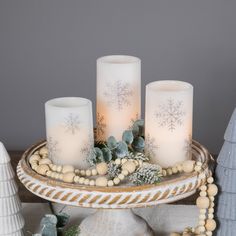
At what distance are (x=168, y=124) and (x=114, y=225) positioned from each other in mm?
241

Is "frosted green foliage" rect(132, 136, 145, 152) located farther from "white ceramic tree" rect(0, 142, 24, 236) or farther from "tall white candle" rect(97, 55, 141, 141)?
"white ceramic tree" rect(0, 142, 24, 236)

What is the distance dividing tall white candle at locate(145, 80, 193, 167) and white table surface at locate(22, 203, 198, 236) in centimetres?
24

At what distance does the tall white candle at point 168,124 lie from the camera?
1.15m

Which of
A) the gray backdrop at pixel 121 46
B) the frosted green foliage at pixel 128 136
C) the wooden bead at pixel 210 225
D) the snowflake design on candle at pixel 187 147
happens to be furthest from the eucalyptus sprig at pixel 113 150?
the gray backdrop at pixel 121 46

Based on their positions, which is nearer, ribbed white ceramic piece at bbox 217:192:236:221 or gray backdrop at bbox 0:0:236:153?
ribbed white ceramic piece at bbox 217:192:236:221

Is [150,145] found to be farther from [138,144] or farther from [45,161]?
[45,161]

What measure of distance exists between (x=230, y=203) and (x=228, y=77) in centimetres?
139

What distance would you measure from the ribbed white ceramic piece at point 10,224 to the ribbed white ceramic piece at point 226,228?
418 mm

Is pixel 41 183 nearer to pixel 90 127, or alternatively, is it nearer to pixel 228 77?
pixel 90 127

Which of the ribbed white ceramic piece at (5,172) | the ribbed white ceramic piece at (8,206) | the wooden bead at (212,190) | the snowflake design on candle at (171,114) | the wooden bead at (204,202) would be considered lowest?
the ribbed white ceramic piece at (8,206)

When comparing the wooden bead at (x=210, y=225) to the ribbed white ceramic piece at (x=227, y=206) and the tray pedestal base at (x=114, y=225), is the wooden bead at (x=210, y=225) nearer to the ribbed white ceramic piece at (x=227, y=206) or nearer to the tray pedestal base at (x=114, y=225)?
the ribbed white ceramic piece at (x=227, y=206)

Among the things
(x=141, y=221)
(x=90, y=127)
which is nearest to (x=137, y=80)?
(x=90, y=127)

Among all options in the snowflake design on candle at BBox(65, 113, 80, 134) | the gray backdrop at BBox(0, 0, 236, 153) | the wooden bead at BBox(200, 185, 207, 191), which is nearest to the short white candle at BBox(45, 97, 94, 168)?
the snowflake design on candle at BBox(65, 113, 80, 134)

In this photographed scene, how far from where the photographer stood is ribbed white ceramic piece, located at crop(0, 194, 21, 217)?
46.2 inches
